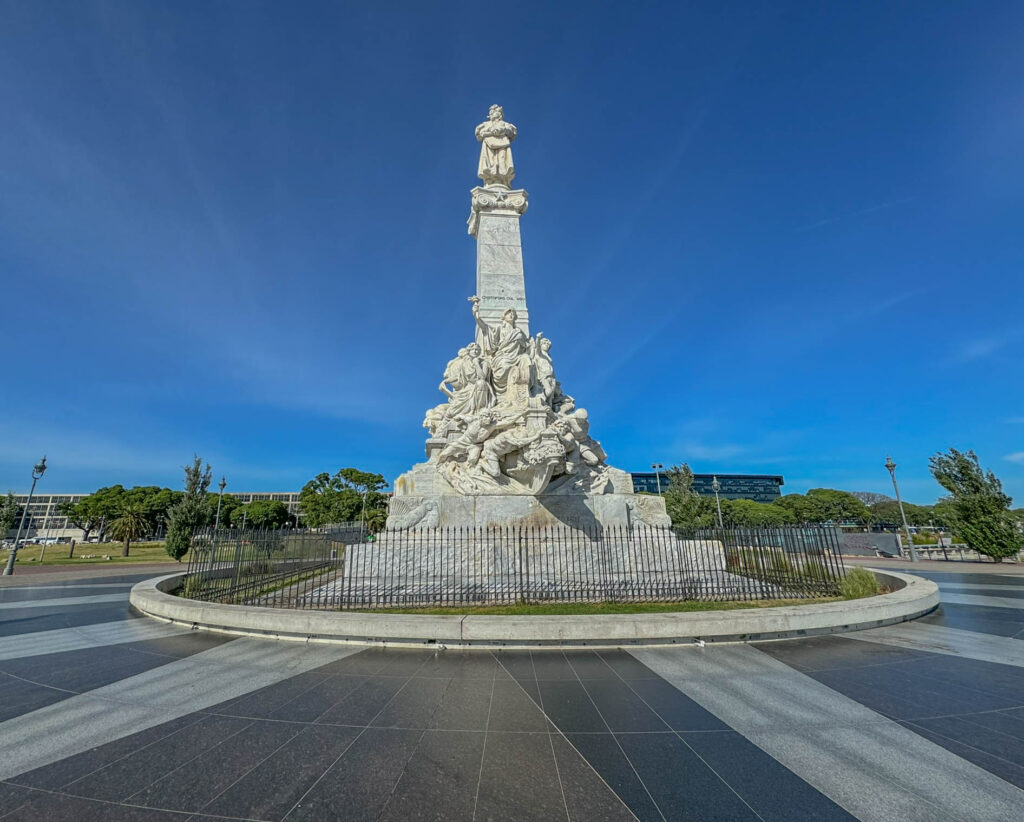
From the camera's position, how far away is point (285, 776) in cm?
294

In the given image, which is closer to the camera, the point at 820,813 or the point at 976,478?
the point at 820,813

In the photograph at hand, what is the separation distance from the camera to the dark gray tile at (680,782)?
2.55 metres

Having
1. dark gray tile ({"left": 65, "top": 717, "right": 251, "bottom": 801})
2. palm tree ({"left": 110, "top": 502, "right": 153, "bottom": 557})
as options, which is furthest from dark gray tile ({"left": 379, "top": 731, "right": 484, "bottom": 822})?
palm tree ({"left": 110, "top": 502, "right": 153, "bottom": 557})

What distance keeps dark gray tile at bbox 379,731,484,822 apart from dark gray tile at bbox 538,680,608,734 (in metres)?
0.72

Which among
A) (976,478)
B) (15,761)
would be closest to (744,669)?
(15,761)

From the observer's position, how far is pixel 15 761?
3133 millimetres

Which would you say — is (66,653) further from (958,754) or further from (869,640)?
(869,640)

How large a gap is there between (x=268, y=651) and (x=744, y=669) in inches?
230

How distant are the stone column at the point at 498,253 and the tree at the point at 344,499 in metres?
36.7

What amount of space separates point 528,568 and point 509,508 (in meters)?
1.61

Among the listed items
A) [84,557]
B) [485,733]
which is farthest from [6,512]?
[485,733]

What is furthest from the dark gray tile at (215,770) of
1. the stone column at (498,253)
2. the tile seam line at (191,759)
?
the stone column at (498,253)

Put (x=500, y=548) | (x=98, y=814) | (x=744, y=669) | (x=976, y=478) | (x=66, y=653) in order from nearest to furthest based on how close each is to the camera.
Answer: (x=98, y=814)
(x=744, y=669)
(x=66, y=653)
(x=500, y=548)
(x=976, y=478)

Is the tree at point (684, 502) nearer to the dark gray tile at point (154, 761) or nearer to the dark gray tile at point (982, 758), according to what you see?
the dark gray tile at point (982, 758)
